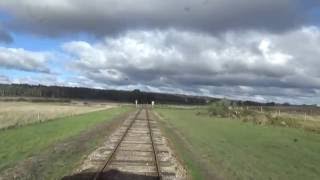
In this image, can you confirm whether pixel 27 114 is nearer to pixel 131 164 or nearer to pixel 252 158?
pixel 252 158

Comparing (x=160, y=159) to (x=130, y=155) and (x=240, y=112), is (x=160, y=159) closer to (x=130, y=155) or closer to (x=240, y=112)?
(x=130, y=155)

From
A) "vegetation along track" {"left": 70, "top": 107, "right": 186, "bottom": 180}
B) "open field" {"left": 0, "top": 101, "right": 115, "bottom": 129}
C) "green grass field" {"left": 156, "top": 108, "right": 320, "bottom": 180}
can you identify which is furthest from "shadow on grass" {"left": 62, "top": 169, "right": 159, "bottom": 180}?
"open field" {"left": 0, "top": 101, "right": 115, "bottom": 129}

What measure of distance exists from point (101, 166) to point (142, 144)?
357 inches

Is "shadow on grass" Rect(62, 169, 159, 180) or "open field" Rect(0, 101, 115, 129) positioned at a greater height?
"open field" Rect(0, 101, 115, 129)

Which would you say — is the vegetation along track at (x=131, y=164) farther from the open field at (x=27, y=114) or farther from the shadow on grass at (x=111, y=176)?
the open field at (x=27, y=114)

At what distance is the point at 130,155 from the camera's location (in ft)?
67.6

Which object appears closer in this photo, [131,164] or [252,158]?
[131,164]

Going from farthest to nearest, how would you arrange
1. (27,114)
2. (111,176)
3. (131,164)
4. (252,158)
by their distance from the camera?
(27,114)
(252,158)
(131,164)
(111,176)

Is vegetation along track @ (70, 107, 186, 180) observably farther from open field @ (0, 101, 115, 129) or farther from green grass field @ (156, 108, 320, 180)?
open field @ (0, 101, 115, 129)

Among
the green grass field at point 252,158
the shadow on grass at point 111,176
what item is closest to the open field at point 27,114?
the green grass field at point 252,158

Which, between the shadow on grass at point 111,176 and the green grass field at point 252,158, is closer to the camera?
the shadow on grass at point 111,176

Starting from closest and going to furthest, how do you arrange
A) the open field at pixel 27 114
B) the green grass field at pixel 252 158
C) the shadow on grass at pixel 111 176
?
1. the shadow on grass at pixel 111 176
2. the green grass field at pixel 252 158
3. the open field at pixel 27 114

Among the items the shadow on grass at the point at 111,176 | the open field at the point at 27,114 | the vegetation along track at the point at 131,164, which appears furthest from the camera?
the open field at the point at 27,114

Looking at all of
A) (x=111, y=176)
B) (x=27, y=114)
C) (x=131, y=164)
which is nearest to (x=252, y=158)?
(x=131, y=164)
